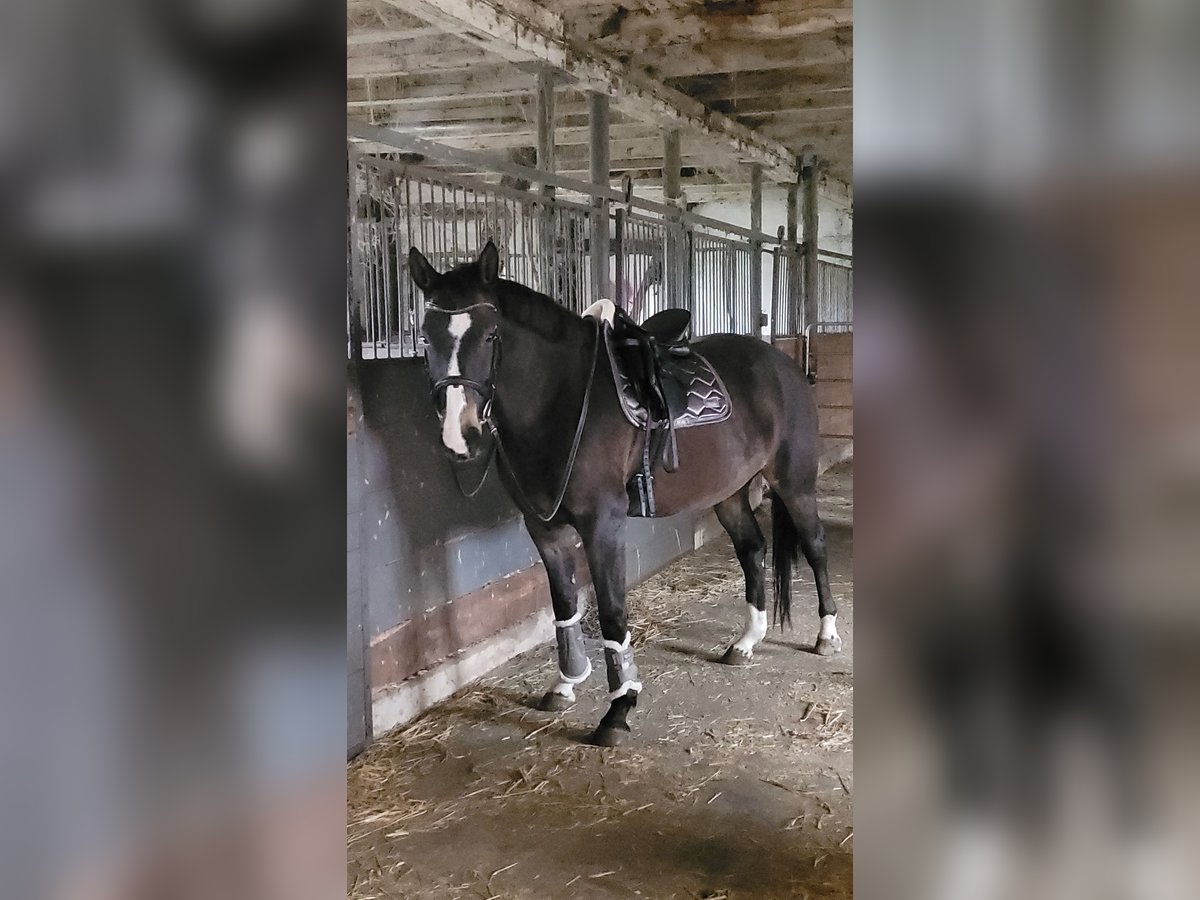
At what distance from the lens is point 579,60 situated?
4.30 m

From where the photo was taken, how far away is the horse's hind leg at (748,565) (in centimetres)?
376

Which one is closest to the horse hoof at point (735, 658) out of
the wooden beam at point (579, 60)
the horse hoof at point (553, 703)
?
the horse hoof at point (553, 703)

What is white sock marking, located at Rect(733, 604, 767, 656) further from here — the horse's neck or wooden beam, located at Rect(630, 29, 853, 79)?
wooden beam, located at Rect(630, 29, 853, 79)

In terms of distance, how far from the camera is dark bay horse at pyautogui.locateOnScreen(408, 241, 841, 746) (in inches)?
105

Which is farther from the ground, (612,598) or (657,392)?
(657,392)

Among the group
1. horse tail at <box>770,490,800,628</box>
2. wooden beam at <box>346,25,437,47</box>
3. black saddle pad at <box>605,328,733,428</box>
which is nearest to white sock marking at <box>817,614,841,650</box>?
horse tail at <box>770,490,800,628</box>

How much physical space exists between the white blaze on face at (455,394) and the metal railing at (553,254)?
314 mm

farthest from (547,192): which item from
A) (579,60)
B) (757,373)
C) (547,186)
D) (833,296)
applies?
(833,296)

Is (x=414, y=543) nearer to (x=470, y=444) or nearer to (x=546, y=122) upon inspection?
(x=470, y=444)
